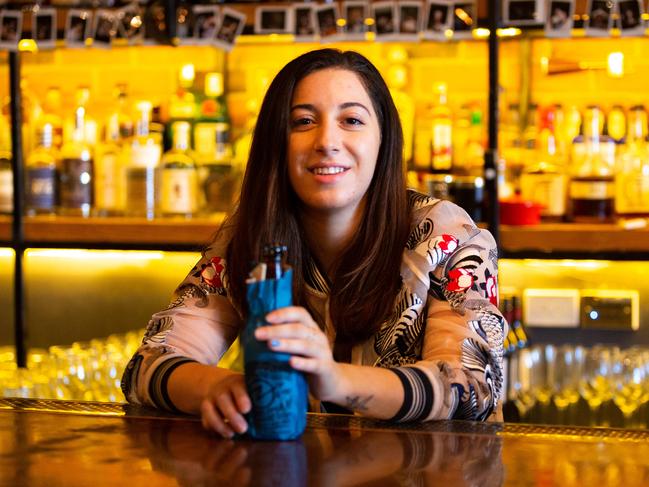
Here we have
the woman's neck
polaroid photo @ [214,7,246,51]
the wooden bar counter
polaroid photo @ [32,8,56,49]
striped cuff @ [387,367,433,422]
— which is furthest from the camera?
polaroid photo @ [32,8,56,49]

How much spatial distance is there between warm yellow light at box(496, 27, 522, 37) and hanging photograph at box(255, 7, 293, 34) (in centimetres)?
53

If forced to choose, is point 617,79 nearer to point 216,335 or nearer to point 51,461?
point 216,335

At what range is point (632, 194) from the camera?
9.25ft

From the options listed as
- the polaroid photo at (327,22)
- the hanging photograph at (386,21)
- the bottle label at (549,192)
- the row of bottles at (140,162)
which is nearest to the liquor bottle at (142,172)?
the row of bottles at (140,162)

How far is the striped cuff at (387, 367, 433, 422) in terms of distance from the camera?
1.27 metres

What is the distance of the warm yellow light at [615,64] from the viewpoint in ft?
9.68

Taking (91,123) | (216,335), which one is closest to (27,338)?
(91,123)

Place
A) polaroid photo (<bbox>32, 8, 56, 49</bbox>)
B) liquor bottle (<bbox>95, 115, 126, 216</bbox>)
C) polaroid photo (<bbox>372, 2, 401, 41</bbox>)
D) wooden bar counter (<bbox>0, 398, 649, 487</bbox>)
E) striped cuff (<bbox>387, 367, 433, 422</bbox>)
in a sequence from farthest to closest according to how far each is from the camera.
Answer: liquor bottle (<bbox>95, 115, 126, 216</bbox>) < polaroid photo (<bbox>32, 8, 56, 49</bbox>) < polaroid photo (<bbox>372, 2, 401, 41</bbox>) < striped cuff (<bbox>387, 367, 433, 422</bbox>) < wooden bar counter (<bbox>0, 398, 649, 487</bbox>)

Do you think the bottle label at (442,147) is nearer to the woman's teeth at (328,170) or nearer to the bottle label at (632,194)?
the bottle label at (632,194)

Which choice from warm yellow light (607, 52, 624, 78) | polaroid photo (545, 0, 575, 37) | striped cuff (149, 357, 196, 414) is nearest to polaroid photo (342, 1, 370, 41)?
polaroid photo (545, 0, 575, 37)

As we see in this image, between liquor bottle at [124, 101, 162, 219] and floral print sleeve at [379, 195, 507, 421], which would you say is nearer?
floral print sleeve at [379, 195, 507, 421]

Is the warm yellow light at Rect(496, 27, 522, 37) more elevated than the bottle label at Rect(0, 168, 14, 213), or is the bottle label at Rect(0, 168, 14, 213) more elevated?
the warm yellow light at Rect(496, 27, 522, 37)

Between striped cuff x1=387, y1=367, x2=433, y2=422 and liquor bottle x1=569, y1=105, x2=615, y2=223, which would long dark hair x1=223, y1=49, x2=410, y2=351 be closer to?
striped cuff x1=387, y1=367, x2=433, y2=422

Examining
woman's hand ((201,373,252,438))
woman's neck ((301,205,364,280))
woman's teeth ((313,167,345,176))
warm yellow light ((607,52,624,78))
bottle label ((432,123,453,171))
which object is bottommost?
woman's hand ((201,373,252,438))
